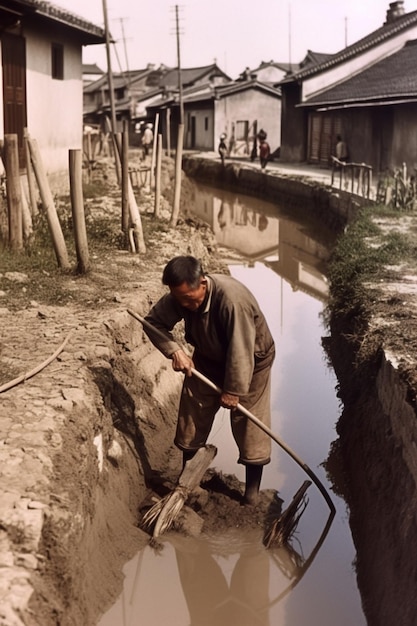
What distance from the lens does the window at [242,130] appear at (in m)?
39.0

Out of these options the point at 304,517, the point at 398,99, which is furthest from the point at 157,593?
the point at 398,99

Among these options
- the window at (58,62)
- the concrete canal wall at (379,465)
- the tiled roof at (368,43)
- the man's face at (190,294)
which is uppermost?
the tiled roof at (368,43)

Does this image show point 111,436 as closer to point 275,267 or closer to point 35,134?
point 35,134

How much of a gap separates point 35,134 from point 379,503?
35.7 ft

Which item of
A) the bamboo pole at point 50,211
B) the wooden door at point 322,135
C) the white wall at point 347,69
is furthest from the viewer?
the white wall at point 347,69

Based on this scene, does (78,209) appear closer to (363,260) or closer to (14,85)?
(363,260)

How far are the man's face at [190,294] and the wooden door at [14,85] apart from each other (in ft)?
28.4

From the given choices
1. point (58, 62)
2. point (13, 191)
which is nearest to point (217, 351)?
point (13, 191)

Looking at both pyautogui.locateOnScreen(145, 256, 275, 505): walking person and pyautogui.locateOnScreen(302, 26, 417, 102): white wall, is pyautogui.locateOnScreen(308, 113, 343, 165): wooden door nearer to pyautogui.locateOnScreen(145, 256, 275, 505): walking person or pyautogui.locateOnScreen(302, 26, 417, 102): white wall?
pyautogui.locateOnScreen(302, 26, 417, 102): white wall

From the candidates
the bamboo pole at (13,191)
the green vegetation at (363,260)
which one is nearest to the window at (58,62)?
the green vegetation at (363,260)

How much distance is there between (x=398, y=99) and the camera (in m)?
20.8

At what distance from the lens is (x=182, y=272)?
4633mm

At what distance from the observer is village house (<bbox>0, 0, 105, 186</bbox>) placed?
41.2 ft

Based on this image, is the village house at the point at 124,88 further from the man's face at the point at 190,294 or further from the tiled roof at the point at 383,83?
the man's face at the point at 190,294
